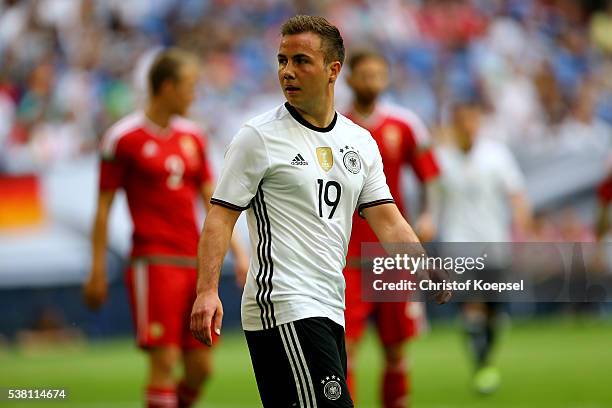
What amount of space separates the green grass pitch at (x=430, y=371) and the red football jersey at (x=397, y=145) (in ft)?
8.38

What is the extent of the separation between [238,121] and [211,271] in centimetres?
1440

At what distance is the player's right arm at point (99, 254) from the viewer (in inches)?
313

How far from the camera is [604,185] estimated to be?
9.38 meters

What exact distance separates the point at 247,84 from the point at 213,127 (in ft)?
5.20

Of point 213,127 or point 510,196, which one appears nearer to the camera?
point 510,196

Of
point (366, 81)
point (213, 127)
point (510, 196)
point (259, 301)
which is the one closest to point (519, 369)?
point (510, 196)

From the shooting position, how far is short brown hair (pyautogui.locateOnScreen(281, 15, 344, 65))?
5125 millimetres

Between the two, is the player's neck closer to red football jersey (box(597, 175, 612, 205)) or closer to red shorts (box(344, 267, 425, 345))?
red shorts (box(344, 267, 425, 345))

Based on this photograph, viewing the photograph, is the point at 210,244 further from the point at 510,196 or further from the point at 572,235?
the point at 572,235

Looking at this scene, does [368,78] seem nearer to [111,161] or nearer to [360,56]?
[360,56]

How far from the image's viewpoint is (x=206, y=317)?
471 cm

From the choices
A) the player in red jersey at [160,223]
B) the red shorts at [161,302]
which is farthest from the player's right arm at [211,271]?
the red shorts at [161,302]

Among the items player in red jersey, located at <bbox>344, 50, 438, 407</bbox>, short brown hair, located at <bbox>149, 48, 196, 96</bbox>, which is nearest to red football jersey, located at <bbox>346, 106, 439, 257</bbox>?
player in red jersey, located at <bbox>344, 50, 438, 407</bbox>

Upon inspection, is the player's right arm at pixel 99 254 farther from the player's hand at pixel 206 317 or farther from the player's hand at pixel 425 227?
the player's hand at pixel 206 317
